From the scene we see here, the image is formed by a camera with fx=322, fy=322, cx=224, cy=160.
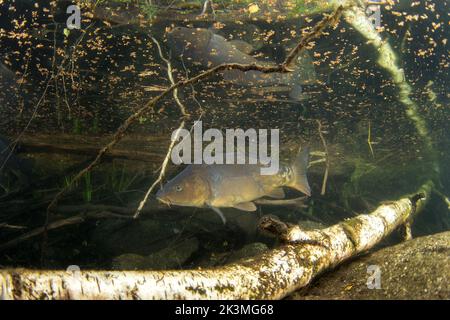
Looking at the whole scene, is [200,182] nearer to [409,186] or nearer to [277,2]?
[277,2]

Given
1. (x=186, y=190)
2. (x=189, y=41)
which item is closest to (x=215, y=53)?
(x=189, y=41)

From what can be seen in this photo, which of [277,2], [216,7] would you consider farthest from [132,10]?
[277,2]

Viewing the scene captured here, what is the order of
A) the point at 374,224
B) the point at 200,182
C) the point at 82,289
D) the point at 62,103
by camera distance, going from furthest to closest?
the point at 62,103, the point at 200,182, the point at 374,224, the point at 82,289

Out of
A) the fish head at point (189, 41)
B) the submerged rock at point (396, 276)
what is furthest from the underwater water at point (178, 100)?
the submerged rock at point (396, 276)

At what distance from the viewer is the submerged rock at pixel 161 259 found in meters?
5.80

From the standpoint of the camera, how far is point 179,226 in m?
7.96

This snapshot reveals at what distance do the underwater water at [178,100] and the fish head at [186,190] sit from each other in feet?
0.07

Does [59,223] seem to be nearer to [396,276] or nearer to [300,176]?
[300,176]

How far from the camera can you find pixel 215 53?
206 inches

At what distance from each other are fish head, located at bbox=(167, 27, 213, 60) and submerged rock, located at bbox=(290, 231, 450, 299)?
3719 mm

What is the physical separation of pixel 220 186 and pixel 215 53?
7.06ft

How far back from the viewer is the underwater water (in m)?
4.66

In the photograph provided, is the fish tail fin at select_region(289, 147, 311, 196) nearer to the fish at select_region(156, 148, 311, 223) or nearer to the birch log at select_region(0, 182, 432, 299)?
the fish at select_region(156, 148, 311, 223)
